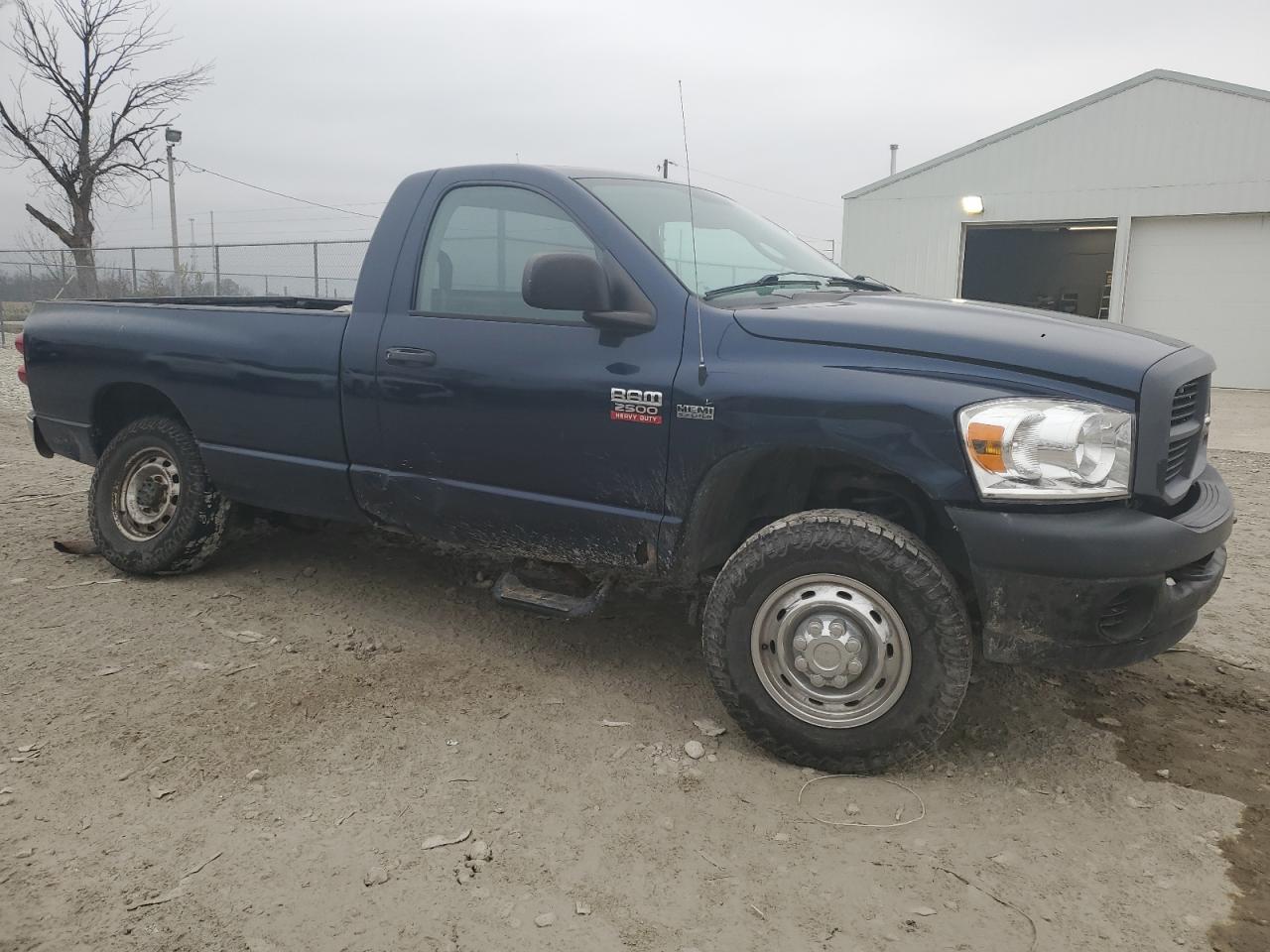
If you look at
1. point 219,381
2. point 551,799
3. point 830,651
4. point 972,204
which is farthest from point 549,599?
point 972,204

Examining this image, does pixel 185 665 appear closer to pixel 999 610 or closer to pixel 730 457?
pixel 730 457

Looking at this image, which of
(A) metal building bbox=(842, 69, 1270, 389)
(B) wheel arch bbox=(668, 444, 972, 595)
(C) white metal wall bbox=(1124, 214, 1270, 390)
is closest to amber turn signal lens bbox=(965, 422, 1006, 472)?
(B) wheel arch bbox=(668, 444, 972, 595)

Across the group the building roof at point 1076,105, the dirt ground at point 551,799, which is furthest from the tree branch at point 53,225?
the dirt ground at point 551,799

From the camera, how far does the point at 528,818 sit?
2852 millimetres

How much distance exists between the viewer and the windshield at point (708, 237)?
3.61 meters

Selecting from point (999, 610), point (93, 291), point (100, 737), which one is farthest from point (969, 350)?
point (93, 291)

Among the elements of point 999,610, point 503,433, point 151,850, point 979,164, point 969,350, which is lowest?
point 151,850

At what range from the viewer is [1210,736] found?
3352 millimetres

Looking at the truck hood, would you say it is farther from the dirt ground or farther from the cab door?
the dirt ground

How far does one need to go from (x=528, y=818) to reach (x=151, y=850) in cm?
103

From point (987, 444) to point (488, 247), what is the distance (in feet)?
7.01

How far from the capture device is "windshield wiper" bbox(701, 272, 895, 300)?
11.7ft

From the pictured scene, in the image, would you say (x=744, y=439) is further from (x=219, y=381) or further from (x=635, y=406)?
(x=219, y=381)

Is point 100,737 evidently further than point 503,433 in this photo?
No
